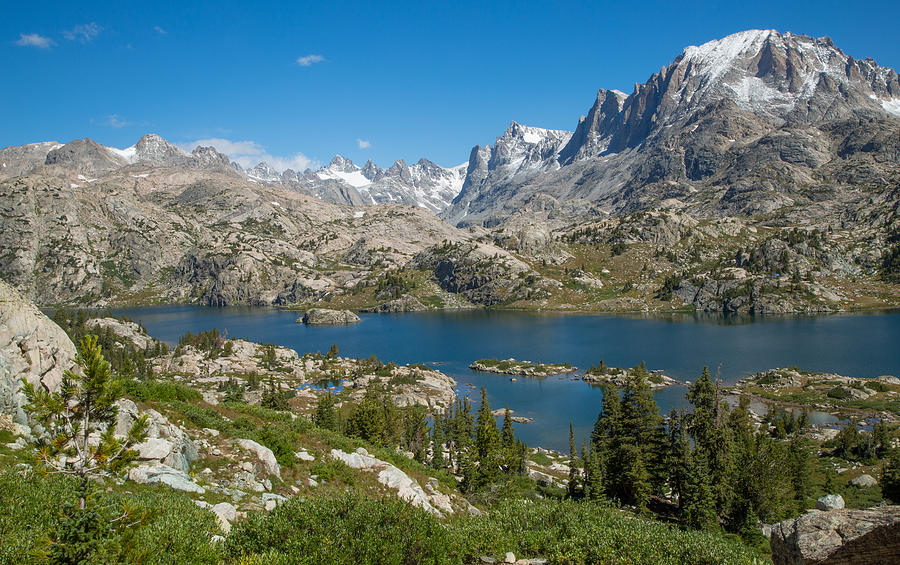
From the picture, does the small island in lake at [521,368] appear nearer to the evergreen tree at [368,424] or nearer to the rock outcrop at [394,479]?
the evergreen tree at [368,424]

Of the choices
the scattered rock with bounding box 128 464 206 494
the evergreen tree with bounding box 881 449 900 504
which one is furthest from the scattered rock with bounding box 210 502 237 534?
the evergreen tree with bounding box 881 449 900 504

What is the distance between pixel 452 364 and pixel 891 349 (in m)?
109

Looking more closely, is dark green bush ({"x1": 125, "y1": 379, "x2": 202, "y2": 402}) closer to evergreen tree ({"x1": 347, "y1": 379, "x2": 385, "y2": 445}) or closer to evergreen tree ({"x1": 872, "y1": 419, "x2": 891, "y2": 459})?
evergreen tree ({"x1": 347, "y1": 379, "x2": 385, "y2": 445})

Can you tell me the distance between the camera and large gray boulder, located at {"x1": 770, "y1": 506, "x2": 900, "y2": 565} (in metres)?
10.8

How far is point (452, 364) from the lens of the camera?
129m

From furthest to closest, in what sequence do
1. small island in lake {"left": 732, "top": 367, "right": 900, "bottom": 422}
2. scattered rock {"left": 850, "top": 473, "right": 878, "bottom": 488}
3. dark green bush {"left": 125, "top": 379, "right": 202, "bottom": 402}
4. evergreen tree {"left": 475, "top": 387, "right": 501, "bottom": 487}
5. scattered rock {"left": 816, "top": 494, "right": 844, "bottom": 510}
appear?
small island in lake {"left": 732, "top": 367, "right": 900, "bottom": 422} < scattered rock {"left": 850, "top": 473, "right": 878, "bottom": 488} < evergreen tree {"left": 475, "top": 387, "right": 501, "bottom": 487} < scattered rock {"left": 816, "top": 494, "right": 844, "bottom": 510} < dark green bush {"left": 125, "top": 379, "right": 202, "bottom": 402}

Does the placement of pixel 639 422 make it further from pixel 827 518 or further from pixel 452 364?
pixel 452 364

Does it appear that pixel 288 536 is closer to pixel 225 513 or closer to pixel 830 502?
pixel 225 513

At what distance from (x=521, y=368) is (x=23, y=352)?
107m

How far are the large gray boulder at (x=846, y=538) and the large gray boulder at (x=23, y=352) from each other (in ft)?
77.3

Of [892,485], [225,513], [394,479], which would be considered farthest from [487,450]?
[892,485]

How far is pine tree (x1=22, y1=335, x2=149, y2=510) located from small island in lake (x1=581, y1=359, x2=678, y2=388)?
99352 millimetres

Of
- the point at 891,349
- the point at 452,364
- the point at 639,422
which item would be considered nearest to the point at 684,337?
the point at 891,349

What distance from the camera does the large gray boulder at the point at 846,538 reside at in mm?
10828
